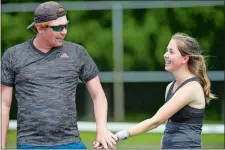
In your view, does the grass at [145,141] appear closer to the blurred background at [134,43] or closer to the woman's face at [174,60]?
the blurred background at [134,43]

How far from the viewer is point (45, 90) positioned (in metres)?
3.86

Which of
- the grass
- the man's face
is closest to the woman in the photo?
the man's face

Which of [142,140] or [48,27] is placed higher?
[48,27]

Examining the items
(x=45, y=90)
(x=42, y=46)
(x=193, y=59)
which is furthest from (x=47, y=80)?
(x=193, y=59)

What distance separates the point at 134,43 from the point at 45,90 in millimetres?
6107

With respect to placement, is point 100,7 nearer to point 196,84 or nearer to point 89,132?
point 89,132

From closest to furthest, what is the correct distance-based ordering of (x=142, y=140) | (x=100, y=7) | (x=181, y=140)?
(x=181, y=140)
(x=142, y=140)
(x=100, y=7)

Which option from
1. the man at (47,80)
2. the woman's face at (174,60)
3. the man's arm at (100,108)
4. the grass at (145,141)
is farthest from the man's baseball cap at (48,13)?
the grass at (145,141)

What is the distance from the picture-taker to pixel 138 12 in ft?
32.6

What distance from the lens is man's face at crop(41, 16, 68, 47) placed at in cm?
390

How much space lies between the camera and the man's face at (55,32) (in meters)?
3.90

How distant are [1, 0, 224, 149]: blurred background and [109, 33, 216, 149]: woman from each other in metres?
5.59

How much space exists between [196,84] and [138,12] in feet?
20.0

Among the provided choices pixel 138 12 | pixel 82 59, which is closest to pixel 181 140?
pixel 82 59
